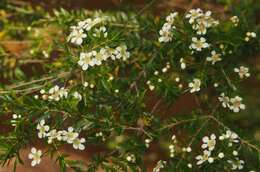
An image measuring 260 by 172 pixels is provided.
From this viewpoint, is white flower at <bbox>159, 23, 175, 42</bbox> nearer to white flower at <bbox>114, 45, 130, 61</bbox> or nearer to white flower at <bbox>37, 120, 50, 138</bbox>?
white flower at <bbox>114, 45, 130, 61</bbox>

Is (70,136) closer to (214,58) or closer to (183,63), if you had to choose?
(183,63)

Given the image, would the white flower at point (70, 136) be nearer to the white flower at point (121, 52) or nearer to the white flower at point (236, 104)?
the white flower at point (121, 52)

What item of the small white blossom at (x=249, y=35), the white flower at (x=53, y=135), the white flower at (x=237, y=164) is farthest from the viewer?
the small white blossom at (x=249, y=35)

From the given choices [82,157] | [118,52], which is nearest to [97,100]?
[118,52]

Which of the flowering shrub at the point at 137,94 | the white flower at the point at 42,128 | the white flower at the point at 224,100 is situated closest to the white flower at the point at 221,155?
the flowering shrub at the point at 137,94

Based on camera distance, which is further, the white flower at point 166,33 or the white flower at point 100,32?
the white flower at point 166,33

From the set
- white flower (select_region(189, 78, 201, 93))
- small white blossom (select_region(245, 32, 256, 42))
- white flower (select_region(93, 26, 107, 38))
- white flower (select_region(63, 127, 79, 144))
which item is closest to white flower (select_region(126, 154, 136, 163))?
white flower (select_region(63, 127, 79, 144))

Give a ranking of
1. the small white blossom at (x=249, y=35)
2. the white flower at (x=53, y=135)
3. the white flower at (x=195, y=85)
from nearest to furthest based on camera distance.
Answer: the white flower at (x=53, y=135) < the white flower at (x=195, y=85) < the small white blossom at (x=249, y=35)

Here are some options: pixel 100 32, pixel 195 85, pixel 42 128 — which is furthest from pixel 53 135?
pixel 195 85

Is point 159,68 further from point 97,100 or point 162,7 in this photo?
point 162,7
